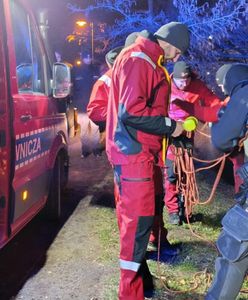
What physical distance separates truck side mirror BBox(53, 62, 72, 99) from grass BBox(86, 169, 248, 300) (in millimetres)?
1634

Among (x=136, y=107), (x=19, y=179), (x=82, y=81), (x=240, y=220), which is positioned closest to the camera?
(x=240, y=220)

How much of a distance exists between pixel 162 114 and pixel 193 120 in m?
0.36

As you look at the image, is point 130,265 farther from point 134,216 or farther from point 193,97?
point 193,97

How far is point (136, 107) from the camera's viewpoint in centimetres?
272

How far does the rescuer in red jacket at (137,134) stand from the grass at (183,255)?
0.52 meters

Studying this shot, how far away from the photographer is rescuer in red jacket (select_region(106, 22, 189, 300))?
276 cm

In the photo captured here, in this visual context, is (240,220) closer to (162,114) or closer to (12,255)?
(162,114)

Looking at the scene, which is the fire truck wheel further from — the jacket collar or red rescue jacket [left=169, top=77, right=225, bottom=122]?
the jacket collar

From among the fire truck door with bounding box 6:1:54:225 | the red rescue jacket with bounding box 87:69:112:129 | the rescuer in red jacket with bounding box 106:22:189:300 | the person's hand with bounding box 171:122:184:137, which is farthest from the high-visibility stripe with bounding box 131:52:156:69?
the fire truck door with bounding box 6:1:54:225

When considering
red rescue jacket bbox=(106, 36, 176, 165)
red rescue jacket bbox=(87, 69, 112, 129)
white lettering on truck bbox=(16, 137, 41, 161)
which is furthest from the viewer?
red rescue jacket bbox=(87, 69, 112, 129)

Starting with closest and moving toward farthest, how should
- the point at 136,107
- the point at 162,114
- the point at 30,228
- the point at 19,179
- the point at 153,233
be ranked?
the point at 136,107 → the point at 162,114 → the point at 19,179 → the point at 153,233 → the point at 30,228

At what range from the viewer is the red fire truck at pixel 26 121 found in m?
3.07

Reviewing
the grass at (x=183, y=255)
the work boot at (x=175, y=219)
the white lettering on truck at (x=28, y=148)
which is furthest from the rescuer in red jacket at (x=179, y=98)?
the white lettering on truck at (x=28, y=148)

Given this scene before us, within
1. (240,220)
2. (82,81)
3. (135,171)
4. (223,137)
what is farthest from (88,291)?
(82,81)
